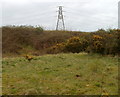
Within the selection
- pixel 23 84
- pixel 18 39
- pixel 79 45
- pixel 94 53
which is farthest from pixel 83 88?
pixel 18 39

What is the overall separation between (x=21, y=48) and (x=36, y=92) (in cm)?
1309

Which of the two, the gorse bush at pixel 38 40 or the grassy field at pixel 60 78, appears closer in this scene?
the grassy field at pixel 60 78

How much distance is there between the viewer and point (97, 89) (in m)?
5.25

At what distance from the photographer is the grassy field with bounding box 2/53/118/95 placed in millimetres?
5180

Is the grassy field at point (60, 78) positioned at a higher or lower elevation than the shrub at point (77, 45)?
lower

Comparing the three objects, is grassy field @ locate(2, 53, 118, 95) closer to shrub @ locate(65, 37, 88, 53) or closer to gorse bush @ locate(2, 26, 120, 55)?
shrub @ locate(65, 37, 88, 53)

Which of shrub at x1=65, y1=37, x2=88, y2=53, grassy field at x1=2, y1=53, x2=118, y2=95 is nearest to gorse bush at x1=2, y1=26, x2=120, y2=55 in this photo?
shrub at x1=65, y1=37, x2=88, y2=53

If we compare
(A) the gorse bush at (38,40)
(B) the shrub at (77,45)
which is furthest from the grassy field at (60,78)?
(A) the gorse bush at (38,40)

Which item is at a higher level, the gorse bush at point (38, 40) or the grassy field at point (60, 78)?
the gorse bush at point (38, 40)

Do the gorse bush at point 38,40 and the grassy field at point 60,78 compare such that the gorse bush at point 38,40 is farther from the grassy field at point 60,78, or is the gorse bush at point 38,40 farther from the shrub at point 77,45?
the grassy field at point 60,78

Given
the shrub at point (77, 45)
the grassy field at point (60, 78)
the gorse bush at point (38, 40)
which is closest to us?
the grassy field at point (60, 78)

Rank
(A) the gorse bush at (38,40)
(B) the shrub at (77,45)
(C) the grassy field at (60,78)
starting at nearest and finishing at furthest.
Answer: (C) the grassy field at (60,78)
(B) the shrub at (77,45)
(A) the gorse bush at (38,40)

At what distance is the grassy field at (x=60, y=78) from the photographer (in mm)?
5180

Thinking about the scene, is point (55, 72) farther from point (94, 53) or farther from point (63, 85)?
point (94, 53)
